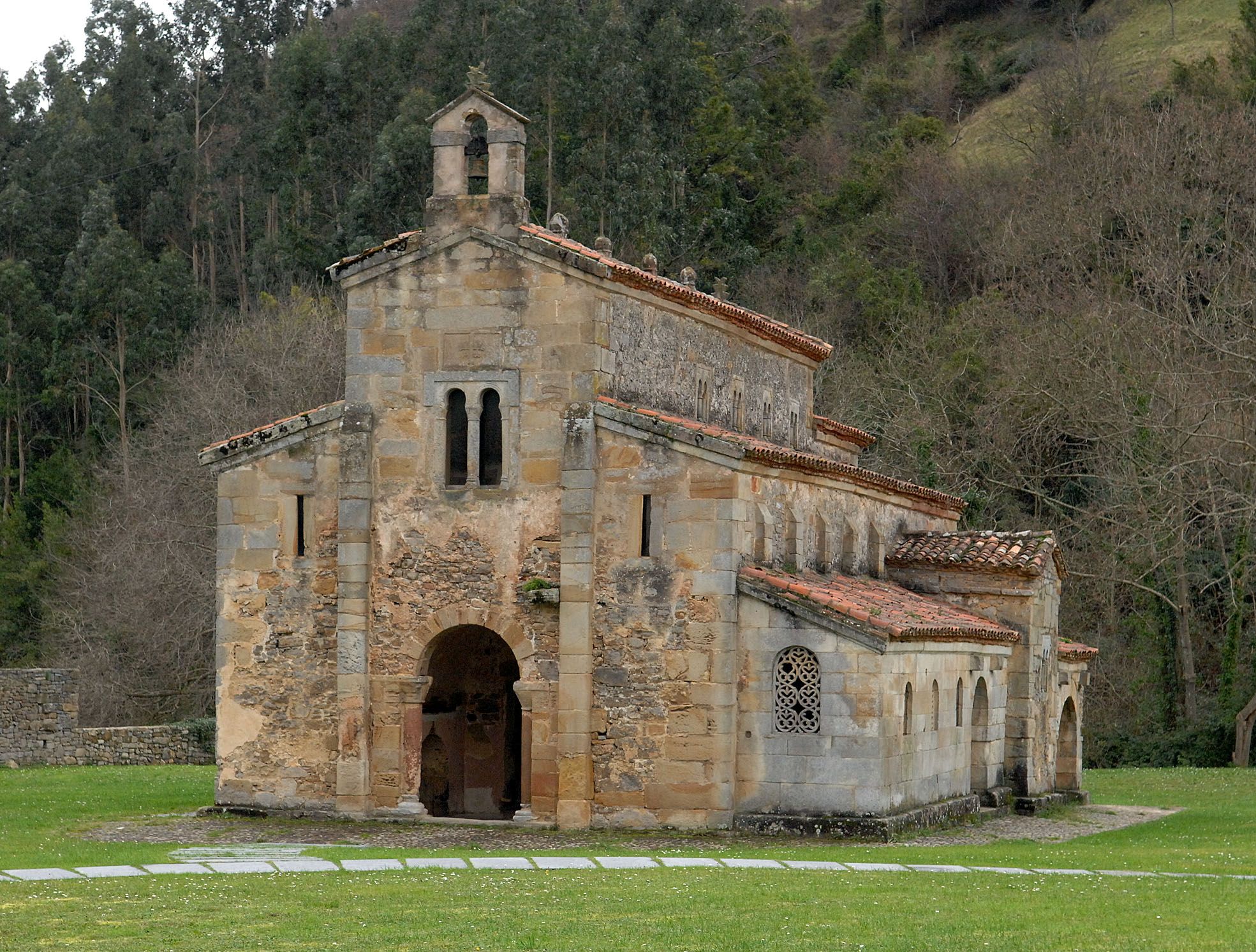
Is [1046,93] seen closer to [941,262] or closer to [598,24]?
[941,262]

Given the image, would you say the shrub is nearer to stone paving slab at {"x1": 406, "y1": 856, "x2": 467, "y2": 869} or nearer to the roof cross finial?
the roof cross finial

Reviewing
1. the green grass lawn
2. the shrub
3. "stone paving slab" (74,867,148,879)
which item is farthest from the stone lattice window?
the shrub

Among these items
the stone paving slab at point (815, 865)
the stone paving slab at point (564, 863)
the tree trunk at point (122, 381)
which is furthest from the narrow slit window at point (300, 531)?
the tree trunk at point (122, 381)

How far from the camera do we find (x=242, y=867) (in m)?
20.4

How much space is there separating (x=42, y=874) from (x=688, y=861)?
6839 millimetres

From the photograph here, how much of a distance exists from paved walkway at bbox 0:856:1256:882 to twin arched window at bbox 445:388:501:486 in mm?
6386

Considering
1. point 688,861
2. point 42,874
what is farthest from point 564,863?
point 42,874

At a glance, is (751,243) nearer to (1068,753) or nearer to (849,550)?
(1068,753)

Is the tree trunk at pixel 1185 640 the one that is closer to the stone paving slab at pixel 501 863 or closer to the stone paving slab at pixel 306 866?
the stone paving slab at pixel 501 863

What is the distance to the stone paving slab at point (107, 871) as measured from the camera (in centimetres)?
1942

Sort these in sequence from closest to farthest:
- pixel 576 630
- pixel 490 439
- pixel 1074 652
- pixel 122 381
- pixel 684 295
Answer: pixel 576 630, pixel 490 439, pixel 684 295, pixel 1074 652, pixel 122 381

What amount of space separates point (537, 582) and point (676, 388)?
412cm

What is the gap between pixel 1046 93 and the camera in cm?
6756

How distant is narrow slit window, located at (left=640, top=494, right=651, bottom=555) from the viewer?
25.2 metres
